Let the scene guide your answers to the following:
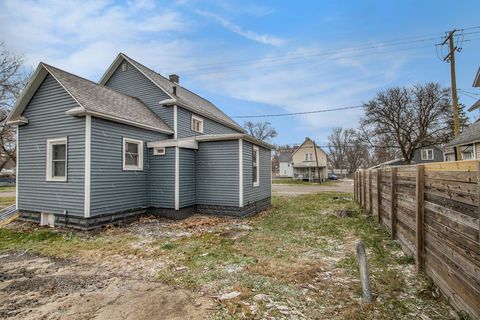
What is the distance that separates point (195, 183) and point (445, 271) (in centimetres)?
859

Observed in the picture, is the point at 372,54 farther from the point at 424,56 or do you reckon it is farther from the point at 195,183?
the point at 195,183

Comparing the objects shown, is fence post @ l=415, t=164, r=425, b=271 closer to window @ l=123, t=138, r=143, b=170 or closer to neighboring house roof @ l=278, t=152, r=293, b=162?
window @ l=123, t=138, r=143, b=170

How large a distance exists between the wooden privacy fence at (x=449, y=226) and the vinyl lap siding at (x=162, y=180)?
7422 mm

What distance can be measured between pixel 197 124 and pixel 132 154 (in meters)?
4.53

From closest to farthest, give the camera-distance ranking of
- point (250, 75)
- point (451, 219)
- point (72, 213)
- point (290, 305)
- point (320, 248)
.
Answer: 1. point (451, 219)
2. point (290, 305)
3. point (320, 248)
4. point (72, 213)
5. point (250, 75)

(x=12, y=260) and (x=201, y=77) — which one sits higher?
(x=201, y=77)

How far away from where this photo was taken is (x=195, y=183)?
10.5 metres

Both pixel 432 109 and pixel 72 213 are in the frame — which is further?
pixel 432 109

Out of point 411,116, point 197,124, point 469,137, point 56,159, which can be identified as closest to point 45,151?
point 56,159

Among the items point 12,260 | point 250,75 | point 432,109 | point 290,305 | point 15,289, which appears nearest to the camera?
point 290,305

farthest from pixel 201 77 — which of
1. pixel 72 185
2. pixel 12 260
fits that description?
pixel 12 260

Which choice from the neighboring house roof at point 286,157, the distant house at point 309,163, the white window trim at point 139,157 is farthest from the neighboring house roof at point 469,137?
the neighboring house roof at point 286,157

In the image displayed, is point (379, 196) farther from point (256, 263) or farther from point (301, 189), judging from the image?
point (301, 189)

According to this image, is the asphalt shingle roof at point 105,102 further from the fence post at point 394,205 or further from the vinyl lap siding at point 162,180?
the fence post at point 394,205
